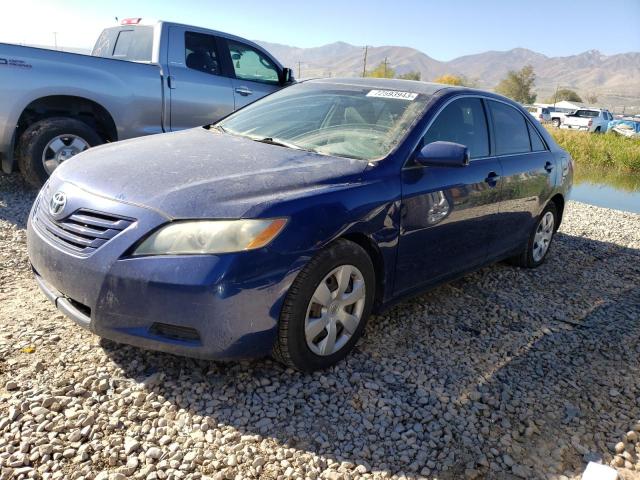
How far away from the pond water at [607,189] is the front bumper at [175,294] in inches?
427

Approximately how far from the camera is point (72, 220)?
2730 millimetres

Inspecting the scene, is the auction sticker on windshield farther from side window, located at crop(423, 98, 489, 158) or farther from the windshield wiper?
the windshield wiper

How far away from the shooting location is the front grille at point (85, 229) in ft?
8.42

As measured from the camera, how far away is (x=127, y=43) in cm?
711

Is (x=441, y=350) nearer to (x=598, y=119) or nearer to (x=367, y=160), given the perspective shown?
(x=367, y=160)

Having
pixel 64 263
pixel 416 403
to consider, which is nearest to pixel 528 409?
pixel 416 403

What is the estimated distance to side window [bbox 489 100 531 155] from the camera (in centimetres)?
439

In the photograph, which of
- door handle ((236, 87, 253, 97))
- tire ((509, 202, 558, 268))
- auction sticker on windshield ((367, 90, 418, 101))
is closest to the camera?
auction sticker on windshield ((367, 90, 418, 101))

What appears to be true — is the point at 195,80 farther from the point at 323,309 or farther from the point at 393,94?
the point at 323,309

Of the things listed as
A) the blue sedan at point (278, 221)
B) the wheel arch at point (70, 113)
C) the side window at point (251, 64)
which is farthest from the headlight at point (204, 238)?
the side window at point (251, 64)

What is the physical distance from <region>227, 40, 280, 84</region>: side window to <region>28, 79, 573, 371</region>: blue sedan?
3357mm

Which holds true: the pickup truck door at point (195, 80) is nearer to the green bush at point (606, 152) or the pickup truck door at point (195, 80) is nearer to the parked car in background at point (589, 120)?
the green bush at point (606, 152)

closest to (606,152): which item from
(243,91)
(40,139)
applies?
(243,91)

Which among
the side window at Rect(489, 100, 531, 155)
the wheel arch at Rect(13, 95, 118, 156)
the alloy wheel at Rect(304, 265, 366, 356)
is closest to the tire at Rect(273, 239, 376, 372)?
the alloy wheel at Rect(304, 265, 366, 356)
